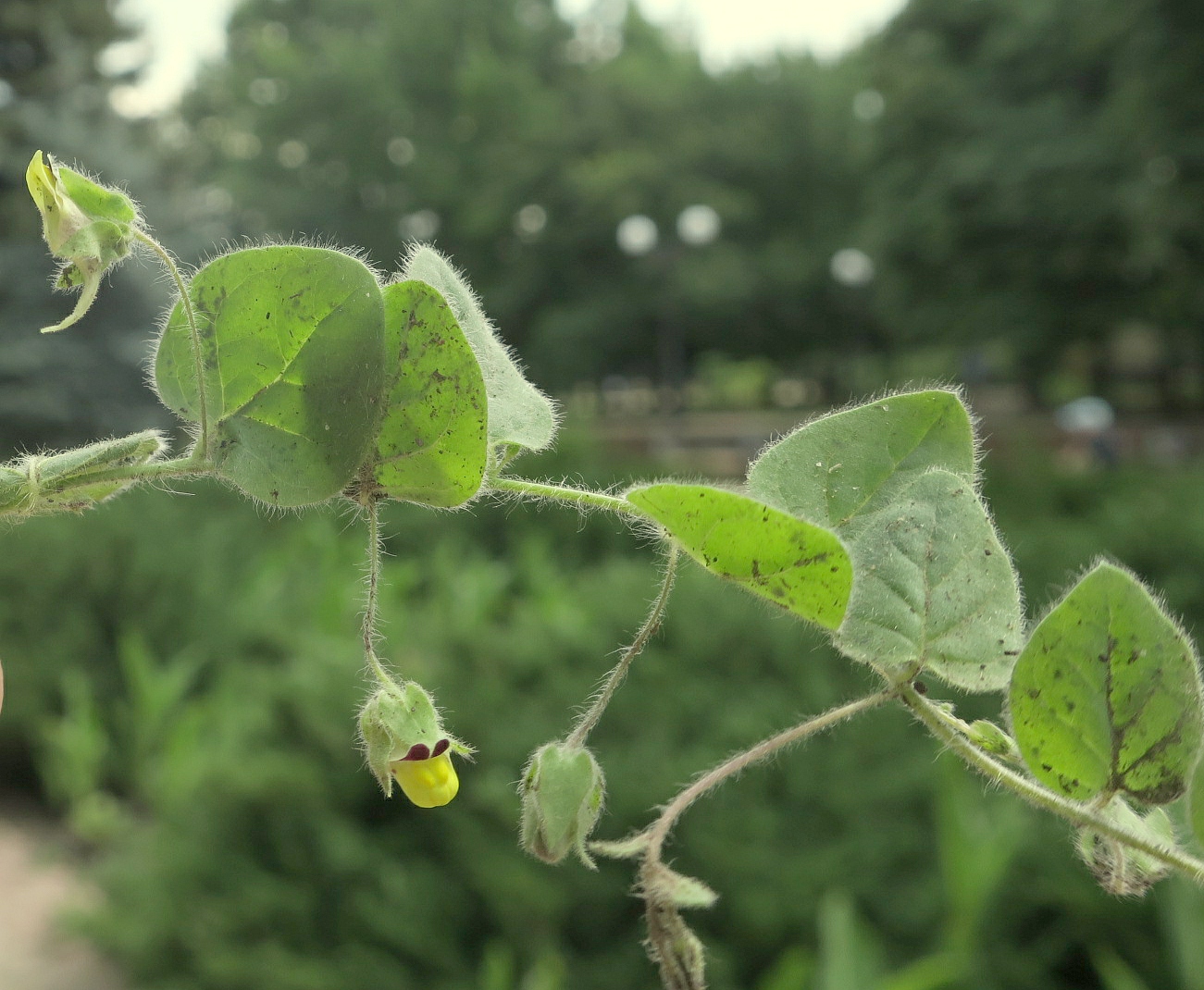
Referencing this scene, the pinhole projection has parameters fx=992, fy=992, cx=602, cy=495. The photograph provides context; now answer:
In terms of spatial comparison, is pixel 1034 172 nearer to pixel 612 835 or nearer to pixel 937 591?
pixel 612 835

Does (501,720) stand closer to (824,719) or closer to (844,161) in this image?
(824,719)

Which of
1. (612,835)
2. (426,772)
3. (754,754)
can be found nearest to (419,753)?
(426,772)

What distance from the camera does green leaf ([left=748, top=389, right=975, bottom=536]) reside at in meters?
0.27

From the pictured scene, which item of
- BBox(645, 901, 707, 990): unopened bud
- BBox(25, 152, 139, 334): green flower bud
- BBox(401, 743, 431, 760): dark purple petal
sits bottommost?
BBox(645, 901, 707, 990): unopened bud

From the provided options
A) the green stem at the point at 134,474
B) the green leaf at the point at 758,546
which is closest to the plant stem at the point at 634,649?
the green leaf at the point at 758,546

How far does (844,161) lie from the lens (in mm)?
14188

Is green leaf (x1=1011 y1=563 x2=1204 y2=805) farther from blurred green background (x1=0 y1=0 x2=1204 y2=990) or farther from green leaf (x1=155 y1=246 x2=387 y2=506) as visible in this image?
green leaf (x1=155 y1=246 x2=387 y2=506)

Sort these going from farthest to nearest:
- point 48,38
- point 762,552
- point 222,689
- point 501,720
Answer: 1. point 48,38
2. point 222,689
3. point 501,720
4. point 762,552

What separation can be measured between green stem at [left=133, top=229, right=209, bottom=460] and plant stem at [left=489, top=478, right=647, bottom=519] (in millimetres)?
82

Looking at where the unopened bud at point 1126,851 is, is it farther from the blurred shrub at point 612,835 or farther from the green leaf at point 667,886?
the blurred shrub at point 612,835

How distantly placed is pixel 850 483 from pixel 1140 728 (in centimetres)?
10

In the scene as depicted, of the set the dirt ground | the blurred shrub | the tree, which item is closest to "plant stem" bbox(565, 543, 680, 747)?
the blurred shrub

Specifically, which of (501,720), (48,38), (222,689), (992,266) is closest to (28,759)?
(222,689)

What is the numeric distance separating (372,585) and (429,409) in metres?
0.06
